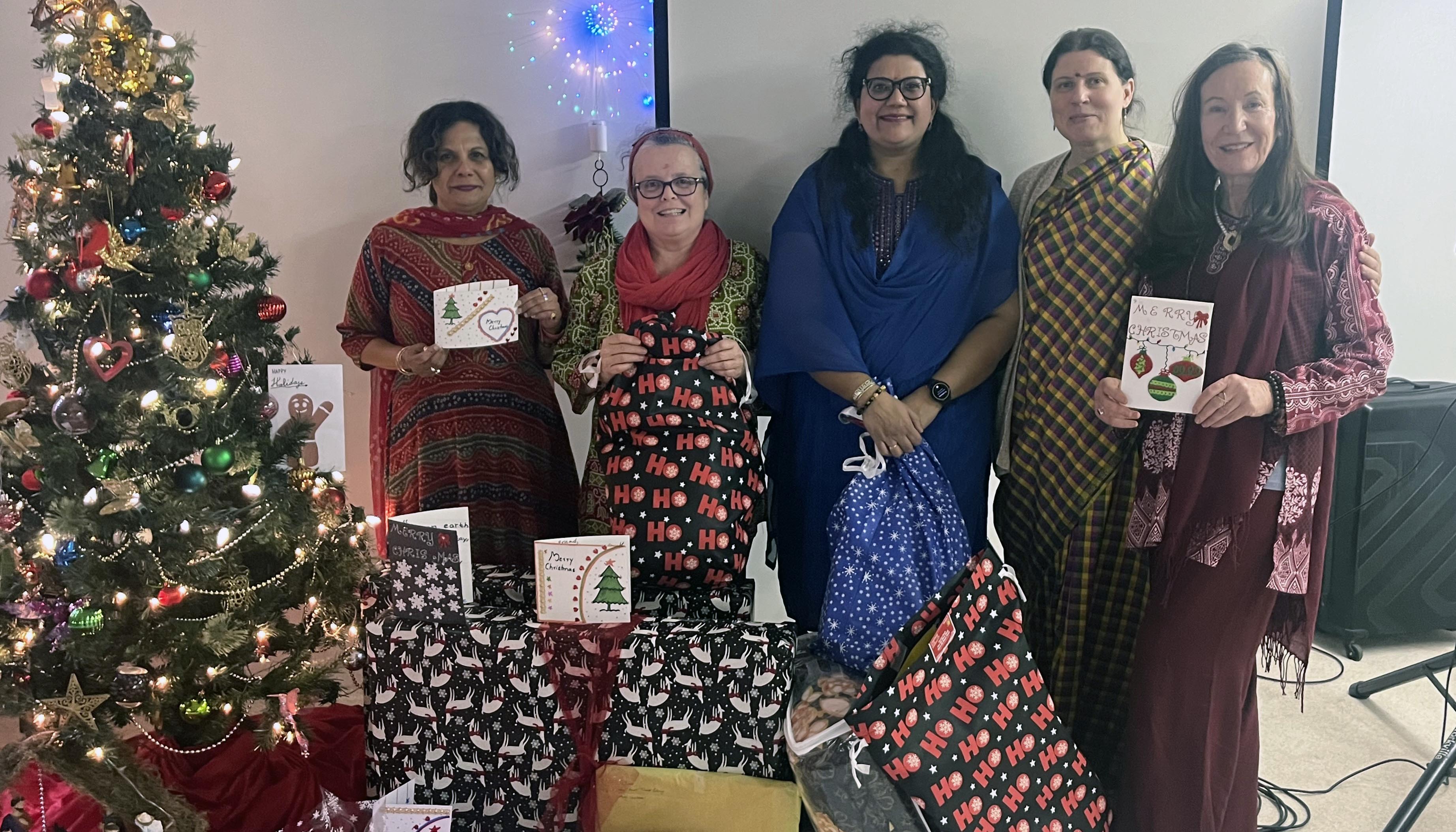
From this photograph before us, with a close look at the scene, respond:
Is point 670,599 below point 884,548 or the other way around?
below

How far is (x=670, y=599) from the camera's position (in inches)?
71.7

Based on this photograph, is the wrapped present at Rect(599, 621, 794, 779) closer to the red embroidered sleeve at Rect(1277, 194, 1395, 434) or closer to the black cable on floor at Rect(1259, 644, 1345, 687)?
the red embroidered sleeve at Rect(1277, 194, 1395, 434)

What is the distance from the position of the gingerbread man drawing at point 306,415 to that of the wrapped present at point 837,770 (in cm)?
108

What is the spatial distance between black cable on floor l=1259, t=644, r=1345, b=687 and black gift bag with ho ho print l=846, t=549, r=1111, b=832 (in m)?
1.37

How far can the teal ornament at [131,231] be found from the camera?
159 cm

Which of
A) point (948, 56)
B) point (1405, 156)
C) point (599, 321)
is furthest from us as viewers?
point (1405, 156)

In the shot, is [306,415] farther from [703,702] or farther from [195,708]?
[703,702]

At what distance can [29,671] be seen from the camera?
1678mm

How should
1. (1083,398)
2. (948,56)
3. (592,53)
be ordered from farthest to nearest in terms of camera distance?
(592,53) → (948,56) → (1083,398)

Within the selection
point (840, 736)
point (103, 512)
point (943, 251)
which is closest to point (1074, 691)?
point (840, 736)

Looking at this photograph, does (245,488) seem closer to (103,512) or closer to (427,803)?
(103,512)

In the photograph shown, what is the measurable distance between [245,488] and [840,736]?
1.18 m

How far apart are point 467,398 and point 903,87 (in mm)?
1155

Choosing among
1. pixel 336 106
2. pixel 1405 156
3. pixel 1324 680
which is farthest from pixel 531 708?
pixel 1405 156
